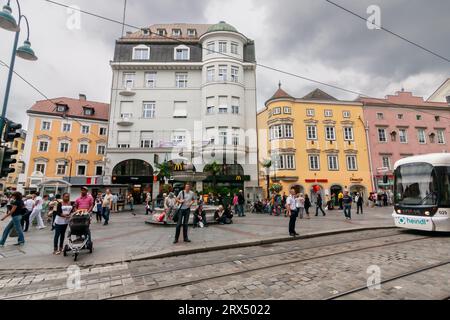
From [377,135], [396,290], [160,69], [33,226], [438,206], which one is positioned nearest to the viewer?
→ [396,290]

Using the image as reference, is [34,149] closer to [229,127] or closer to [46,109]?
[46,109]

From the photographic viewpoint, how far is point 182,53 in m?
29.8

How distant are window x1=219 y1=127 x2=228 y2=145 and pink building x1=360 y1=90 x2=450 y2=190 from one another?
20.3m

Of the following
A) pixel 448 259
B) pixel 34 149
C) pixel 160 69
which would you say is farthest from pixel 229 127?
pixel 34 149

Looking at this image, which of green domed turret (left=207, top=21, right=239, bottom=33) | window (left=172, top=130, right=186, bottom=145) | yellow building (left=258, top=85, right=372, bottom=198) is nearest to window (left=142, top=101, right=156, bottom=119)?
window (left=172, top=130, right=186, bottom=145)

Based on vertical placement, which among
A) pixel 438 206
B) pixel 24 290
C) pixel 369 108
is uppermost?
pixel 369 108

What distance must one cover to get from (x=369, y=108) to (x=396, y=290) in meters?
34.7

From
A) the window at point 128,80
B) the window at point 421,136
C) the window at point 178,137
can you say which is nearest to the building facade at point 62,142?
the window at point 128,80

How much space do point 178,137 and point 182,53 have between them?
37.5 feet

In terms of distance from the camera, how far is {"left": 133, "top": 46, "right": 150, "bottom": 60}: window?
2911cm

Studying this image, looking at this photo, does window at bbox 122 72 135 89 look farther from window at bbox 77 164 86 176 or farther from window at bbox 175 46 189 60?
window at bbox 77 164 86 176

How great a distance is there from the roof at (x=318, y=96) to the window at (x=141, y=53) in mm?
22510

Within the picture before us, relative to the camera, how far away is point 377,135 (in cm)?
3147
